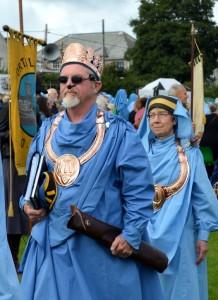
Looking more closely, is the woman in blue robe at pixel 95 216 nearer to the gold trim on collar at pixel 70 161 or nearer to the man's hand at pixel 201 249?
the gold trim on collar at pixel 70 161

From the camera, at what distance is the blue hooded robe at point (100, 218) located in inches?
159

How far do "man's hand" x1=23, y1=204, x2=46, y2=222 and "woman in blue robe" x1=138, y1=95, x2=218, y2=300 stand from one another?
148cm

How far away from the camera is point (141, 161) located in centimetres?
412

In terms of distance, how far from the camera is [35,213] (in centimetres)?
409

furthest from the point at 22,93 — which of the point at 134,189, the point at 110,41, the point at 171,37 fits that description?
the point at 110,41

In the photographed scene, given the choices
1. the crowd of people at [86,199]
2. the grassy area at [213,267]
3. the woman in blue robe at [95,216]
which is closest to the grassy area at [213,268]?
the grassy area at [213,267]

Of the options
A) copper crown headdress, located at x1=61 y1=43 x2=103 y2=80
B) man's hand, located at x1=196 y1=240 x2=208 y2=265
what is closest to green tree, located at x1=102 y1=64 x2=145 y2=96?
man's hand, located at x1=196 y1=240 x2=208 y2=265

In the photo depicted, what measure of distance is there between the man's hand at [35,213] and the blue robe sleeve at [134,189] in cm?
46

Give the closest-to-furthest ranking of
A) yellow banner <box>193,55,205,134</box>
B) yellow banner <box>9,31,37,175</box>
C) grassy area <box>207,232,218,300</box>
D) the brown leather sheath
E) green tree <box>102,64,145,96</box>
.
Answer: the brown leather sheath, yellow banner <box>9,31,37,175</box>, grassy area <box>207,232,218,300</box>, yellow banner <box>193,55,205,134</box>, green tree <box>102,64,145,96</box>

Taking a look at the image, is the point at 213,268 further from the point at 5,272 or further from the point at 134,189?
the point at 5,272

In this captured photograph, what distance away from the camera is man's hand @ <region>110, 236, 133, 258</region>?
4.02 meters

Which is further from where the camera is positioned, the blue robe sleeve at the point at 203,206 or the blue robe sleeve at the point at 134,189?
the blue robe sleeve at the point at 203,206

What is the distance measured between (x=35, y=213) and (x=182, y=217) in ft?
5.37

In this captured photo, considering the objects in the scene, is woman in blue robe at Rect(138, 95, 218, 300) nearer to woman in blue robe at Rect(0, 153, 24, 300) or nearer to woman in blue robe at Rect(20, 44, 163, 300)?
woman in blue robe at Rect(20, 44, 163, 300)
